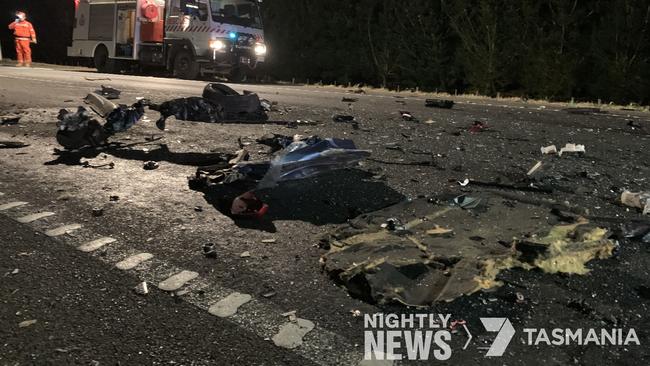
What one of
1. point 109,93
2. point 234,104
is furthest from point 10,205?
point 109,93

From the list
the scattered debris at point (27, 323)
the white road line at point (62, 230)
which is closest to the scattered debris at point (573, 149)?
the white road line at point (62, 230)

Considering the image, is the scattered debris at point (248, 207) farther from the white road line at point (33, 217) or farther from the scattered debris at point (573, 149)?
the scattered debris at point (573, 149)

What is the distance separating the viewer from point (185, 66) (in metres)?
15.7

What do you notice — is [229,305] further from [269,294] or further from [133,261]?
[133,261]

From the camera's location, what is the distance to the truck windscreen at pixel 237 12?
14719 mm

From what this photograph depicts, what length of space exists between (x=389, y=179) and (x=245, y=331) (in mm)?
2183

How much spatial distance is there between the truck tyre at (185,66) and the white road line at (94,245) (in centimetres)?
1355

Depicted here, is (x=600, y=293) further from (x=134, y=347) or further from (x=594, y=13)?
(x=594, y=13)

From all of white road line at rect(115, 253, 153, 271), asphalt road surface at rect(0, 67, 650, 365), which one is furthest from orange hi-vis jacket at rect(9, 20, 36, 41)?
white road line at rect(115, 253, 153, 271)

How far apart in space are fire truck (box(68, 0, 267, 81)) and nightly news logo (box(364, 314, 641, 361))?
45.7 feet

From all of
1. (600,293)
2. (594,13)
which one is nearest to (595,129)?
(600,293)

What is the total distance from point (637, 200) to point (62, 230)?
344cm

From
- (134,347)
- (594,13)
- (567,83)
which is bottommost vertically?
(134,347)

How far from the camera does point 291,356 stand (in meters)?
1.66
